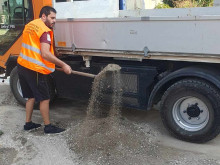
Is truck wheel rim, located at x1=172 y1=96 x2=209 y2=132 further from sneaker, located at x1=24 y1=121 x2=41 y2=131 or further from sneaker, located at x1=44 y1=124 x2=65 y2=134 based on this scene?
sneaker, located at x1=24 y1=121 x2=41 y2=131

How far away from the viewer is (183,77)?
3.88m

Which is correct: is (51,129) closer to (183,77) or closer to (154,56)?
(154,56)

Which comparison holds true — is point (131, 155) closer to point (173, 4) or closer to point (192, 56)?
point (192, 56)

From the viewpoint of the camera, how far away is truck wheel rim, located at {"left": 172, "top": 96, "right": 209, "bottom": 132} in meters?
3.88

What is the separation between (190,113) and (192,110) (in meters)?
0.06

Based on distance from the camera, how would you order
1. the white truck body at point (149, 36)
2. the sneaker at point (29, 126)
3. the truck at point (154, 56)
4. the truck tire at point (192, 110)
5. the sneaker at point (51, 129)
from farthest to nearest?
the sneaker at point (29, 126) → the sneaker at point (51, 129) → the truck tire at point (192, 110) → the truck at point (154, 56) → the white truck body at point (149, 36)

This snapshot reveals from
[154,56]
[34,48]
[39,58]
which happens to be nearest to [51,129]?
[39,58]

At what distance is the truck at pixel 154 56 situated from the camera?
359 cm

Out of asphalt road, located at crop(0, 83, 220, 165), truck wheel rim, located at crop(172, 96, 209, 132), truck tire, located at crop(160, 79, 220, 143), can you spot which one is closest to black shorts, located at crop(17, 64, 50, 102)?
asphalt road, located at crop(0, 83, 220, 165)

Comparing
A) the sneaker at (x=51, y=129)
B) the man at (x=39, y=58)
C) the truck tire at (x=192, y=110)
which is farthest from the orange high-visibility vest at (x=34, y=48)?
the truck tire at (x=192, y=110)

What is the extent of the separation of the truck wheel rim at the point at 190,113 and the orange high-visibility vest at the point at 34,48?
1.96 metres

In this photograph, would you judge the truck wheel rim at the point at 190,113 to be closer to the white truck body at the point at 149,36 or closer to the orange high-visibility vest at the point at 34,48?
the white truck body at the point at 149,36

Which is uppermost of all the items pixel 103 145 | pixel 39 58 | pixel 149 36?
pixel 149 36

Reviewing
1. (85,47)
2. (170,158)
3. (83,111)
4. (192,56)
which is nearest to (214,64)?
(192,56)
